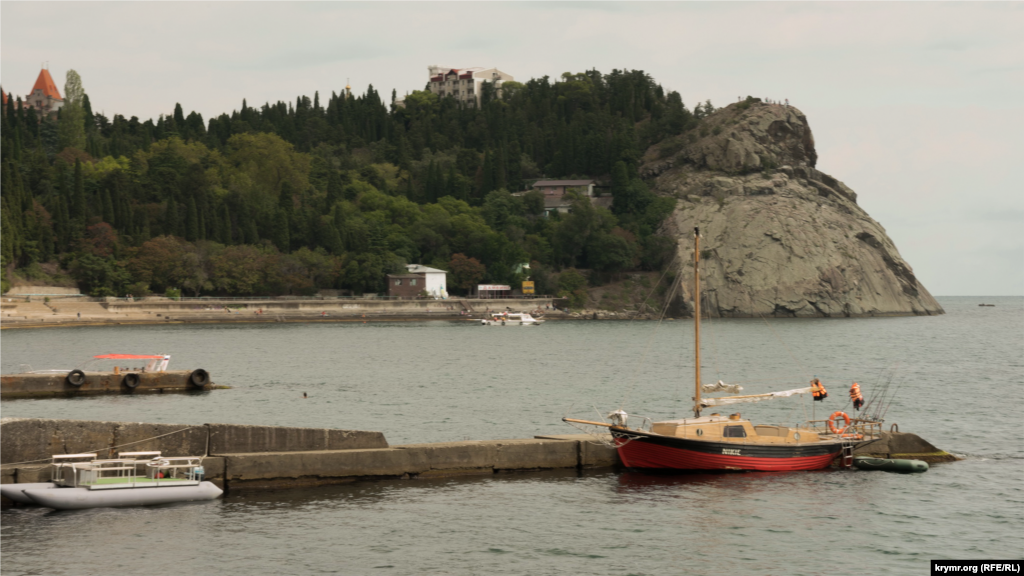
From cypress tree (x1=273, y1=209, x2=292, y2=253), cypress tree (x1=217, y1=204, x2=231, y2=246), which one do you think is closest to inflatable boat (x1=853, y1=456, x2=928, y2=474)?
cypress tree (x1=217, y1=204, x2=231, y2=246)

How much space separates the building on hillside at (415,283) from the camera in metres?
152

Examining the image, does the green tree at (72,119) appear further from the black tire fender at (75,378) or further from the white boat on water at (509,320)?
the black tire fender at (75,378)

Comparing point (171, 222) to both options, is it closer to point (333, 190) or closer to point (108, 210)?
point (108, 210)

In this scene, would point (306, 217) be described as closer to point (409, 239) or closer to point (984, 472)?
point (409, 239)

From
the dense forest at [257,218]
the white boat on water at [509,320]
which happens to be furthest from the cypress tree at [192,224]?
the white boat on water at [509,320]

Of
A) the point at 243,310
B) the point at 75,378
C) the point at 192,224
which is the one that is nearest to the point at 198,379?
the point at 75,378

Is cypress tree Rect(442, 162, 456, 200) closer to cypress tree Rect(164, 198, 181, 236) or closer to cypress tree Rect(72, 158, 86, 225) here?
cypress tree Rect(164, 198, 181, 236)

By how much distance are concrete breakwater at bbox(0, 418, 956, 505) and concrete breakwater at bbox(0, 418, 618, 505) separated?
25 mm

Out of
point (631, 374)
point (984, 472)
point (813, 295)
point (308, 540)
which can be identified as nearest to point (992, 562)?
point (984, 472)

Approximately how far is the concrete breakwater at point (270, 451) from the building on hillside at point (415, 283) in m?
123

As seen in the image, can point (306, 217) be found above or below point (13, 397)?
above

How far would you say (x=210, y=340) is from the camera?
324 ft

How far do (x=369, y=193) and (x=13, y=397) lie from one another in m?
130

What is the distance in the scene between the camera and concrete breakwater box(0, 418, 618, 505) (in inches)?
980
